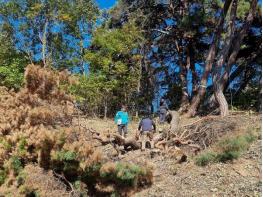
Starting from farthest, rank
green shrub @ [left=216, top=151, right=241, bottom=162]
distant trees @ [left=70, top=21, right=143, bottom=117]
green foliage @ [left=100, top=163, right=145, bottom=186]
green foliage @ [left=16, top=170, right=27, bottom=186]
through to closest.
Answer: distant trees @ [left=70, top=21, right=143, bottom=117] < green shrub @ [left=216, top=151, right=241, bottom=162] < green foliage @ [left=100, top=163, right=145, bottom=186] < green foliage @ [left=16, top=170, right=27, bottom=186]

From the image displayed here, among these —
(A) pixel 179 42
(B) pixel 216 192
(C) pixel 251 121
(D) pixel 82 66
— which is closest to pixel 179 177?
(B) pixel 216 192

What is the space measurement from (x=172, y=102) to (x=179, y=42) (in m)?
3.78

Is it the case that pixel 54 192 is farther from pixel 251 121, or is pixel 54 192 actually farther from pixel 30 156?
pixel 251 121

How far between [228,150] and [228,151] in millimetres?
45

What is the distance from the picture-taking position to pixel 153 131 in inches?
626

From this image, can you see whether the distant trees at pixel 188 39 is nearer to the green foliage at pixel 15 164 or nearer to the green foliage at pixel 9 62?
the green foliage at pixel 9 62

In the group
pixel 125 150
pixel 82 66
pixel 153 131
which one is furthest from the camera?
pixel 82 66

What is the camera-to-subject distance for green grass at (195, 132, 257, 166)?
1212cm

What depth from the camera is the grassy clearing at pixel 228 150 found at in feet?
39.8

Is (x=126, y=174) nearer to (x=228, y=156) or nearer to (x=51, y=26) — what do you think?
(x=228, y=156)

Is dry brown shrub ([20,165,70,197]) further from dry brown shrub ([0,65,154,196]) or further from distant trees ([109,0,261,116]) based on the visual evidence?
distant trees ([109,0,261,116])

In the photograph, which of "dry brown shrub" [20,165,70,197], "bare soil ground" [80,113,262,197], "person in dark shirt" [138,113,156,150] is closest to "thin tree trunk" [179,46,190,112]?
"person in dark shirt" [138,113,156,150]

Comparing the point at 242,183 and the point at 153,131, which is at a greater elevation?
the point at 153,131

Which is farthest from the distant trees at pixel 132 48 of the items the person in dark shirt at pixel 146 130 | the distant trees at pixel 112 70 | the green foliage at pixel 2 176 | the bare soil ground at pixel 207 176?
the green foliage at pixel 2 176
